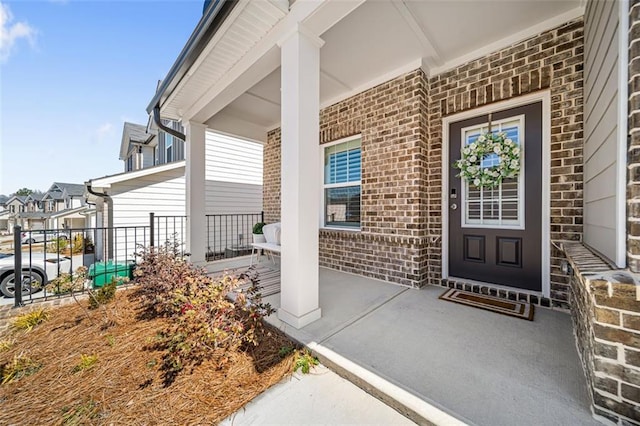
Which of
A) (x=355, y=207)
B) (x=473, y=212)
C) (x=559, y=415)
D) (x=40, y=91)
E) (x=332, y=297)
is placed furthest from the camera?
(x=40, y=91)

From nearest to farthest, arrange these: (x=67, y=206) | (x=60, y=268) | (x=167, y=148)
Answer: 1. (x=60, y=268)
2. (x=167, y=148)
3. (x=67, y=206)

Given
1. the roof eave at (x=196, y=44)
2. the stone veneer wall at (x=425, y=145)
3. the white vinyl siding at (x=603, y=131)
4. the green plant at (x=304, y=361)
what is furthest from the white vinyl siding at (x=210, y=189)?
the white vinyl siding at (x=603, y=131)

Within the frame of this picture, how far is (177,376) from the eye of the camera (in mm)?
1701

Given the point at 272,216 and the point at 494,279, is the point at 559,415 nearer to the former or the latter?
the point at 494,279

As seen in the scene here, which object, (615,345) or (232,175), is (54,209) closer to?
(232,175)

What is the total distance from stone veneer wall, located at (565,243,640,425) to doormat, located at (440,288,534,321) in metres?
1.21

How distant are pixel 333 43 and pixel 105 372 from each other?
3.72 m

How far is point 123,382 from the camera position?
168cm

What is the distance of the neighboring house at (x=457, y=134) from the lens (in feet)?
4.13

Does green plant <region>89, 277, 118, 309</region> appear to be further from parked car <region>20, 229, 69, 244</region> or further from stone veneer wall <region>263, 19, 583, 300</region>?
stone veneer wall <region>263, 19, 583, 300</region>

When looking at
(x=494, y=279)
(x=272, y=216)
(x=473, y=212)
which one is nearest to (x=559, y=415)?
(x=494, y=279)

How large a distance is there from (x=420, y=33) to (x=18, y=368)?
4688mm

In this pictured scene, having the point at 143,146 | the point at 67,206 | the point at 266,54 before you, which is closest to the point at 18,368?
the point at 266,54

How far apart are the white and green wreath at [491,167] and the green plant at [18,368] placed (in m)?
4.49
